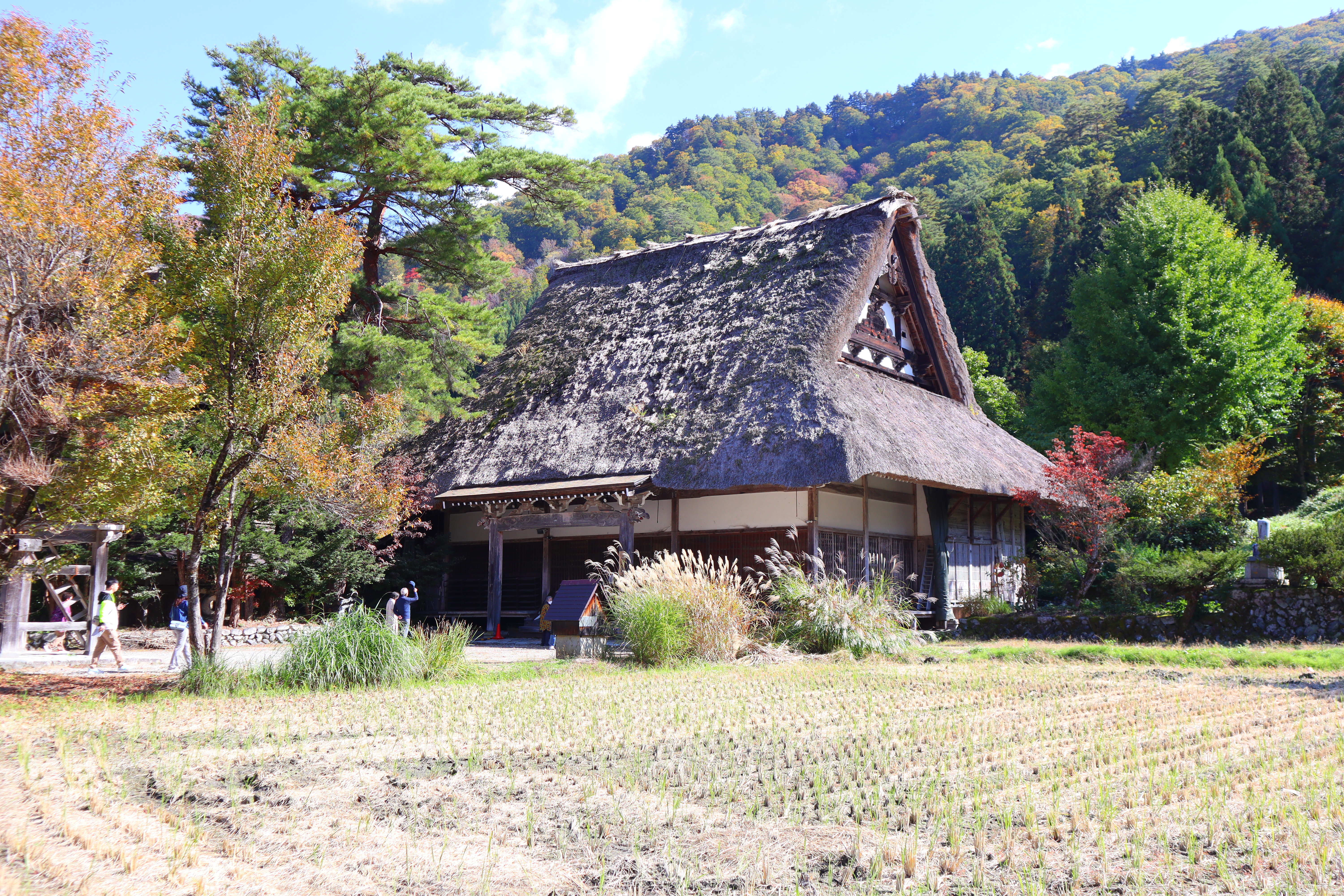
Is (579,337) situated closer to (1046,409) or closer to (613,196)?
(1046,409)

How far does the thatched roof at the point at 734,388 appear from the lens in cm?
1356

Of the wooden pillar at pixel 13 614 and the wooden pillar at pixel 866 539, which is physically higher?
the wooden pillar at pixel 866 539

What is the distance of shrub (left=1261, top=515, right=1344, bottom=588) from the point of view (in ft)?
36.6

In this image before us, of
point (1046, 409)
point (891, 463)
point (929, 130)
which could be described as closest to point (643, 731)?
point (891, 463)

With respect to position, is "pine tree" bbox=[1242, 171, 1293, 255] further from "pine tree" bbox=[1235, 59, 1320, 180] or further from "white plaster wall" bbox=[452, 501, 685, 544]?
"white plaster wall" bbox=[452, 501, 685, 544]

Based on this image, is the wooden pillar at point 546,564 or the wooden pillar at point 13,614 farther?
the wooden pillar at point 546,564

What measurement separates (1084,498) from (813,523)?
4.35m

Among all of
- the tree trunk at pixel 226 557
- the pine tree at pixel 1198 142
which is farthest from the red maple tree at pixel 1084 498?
the pine tree at pixel 1198 142

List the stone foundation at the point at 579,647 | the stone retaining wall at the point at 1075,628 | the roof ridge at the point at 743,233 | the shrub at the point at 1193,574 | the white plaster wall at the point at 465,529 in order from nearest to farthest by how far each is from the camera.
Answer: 1. the stone foundation at the point at 579,647
2. the shrub at the point at 1193,574
3. the stone retaining wall at the point at 1075,628
4. the roof ridge at the point at 743,233
5. the white plaster wall at the point at 465,529

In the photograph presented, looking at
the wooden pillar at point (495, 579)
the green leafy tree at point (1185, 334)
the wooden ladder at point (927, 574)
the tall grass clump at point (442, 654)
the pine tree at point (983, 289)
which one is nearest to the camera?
the tall grass clump at point (442, 654)

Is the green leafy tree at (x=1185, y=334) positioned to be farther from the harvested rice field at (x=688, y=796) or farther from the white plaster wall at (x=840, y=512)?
the harvested rice field at (x=688, y=796)

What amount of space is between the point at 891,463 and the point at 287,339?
8.32 metres

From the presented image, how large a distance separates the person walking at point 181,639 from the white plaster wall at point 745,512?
7.52 m

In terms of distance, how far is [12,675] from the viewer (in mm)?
10055
